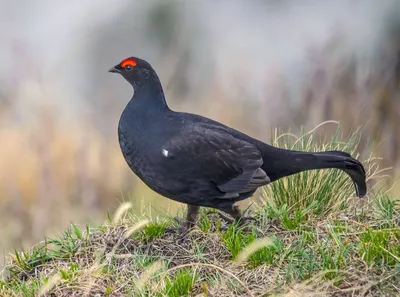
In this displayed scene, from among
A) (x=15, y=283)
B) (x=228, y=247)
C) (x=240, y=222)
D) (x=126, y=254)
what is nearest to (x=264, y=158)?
(x=240, y=222)

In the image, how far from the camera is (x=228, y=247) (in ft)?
15.9

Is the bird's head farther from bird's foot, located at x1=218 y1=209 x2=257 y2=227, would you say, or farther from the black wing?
bird's foot, located at x1=218 y1=209 x2=257 y2=227

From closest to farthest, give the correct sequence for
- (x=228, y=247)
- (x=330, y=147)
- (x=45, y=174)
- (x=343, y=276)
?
(x=343, y=276) < (x=228, y=247) < (x=330, y=147) < (x=45, y=174)

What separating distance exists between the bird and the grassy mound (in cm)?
21

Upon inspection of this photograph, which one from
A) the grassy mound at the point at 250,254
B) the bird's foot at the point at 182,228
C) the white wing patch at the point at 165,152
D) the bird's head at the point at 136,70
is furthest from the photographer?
the bird's head at the point at 136,70

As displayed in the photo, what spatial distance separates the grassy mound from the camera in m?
4.30

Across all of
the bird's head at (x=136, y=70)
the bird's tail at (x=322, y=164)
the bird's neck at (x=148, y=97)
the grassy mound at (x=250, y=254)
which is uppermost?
the bird's head at (x=136, y=70)

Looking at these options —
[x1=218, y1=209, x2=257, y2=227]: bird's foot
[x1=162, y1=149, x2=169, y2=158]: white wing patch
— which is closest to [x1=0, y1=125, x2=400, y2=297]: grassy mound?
[x1=218, y1=209, x2=257, y2=227]: bird's foot

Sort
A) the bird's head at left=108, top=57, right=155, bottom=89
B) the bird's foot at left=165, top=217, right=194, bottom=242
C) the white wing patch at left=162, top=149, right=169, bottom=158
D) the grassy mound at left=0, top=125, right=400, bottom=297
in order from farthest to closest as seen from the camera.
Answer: the bird's head at left=108, top=57, right=155, bottom=89, the bird's foot at left=165, top=217, right=194, bottom=242, the white wing patch at left=162, top=149, right=169, bottom=158, the grassy mound at left=0, top=125, right=400, bottom=297

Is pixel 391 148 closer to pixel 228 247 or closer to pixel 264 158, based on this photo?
pixel 264 158

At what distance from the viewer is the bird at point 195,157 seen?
197 inches

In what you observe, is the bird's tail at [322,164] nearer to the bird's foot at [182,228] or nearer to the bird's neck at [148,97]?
the bird's foot at [182,228]

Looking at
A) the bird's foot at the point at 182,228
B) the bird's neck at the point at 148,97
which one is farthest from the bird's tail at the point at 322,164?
the bird's neck at the point at 148,97

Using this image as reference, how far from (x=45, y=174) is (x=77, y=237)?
3294mm
